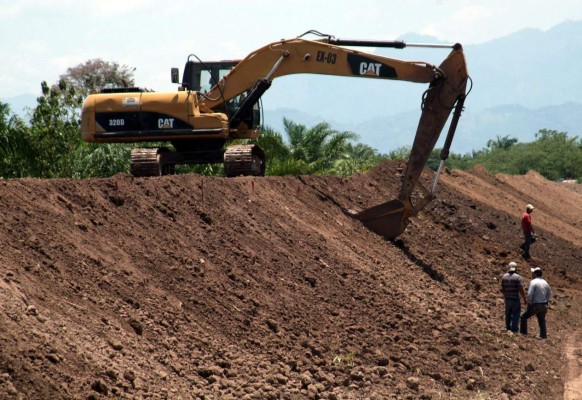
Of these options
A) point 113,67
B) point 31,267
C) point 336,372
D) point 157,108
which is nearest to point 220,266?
point 336,372

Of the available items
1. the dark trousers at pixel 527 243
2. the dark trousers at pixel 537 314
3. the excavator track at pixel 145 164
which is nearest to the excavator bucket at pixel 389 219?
the excavator track at pixel 145 164

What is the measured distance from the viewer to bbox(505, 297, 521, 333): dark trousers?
16828 millimetres

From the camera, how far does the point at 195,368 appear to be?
1030cm

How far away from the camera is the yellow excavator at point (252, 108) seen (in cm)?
2002

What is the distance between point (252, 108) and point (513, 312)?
24.0 feet

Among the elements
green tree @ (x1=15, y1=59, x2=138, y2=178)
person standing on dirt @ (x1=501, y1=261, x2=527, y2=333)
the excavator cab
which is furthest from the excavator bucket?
green tree @ (x1=15, y1=59, x2=138, y2=178)

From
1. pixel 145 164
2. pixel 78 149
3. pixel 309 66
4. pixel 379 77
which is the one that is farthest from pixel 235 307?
pixel 78 149

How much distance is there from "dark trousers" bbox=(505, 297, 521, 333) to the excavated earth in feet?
0.69

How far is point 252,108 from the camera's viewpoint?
70.1 ft

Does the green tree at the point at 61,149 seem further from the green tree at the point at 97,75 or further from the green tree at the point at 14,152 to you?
the green tree at the point at 97,75

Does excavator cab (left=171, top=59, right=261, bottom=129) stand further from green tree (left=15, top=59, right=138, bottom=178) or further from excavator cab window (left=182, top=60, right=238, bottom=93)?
green tree (left=15, top=59, right=138, bottom=178)

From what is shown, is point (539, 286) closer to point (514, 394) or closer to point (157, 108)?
point (514, 394)

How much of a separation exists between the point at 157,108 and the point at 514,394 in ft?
33.5

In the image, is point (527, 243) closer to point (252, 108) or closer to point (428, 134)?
point (428, 134)
